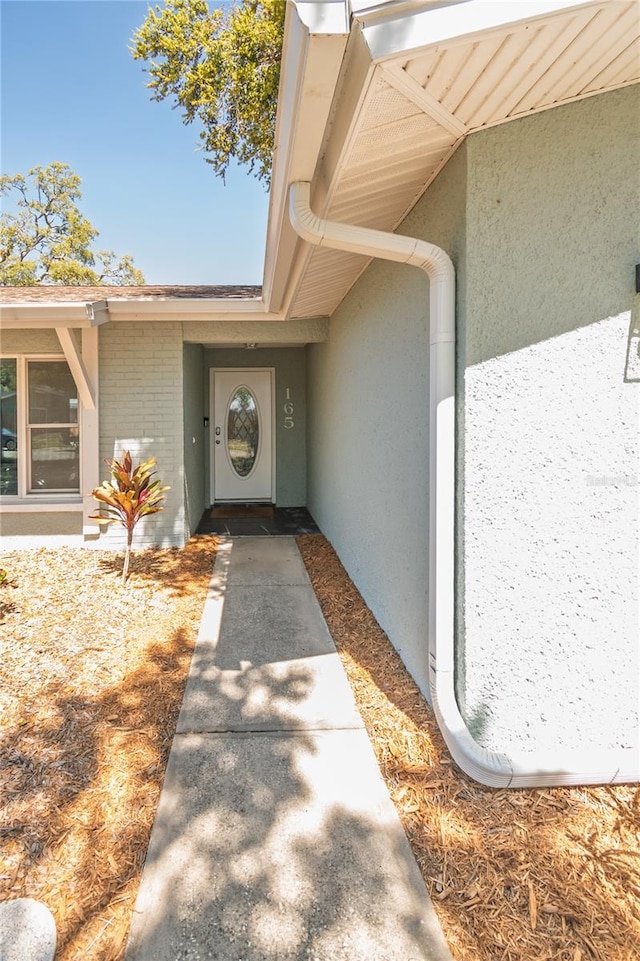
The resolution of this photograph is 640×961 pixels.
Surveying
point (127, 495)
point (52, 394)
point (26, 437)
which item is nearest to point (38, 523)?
point (26, 437)

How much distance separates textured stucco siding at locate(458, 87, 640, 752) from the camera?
218 centimetres

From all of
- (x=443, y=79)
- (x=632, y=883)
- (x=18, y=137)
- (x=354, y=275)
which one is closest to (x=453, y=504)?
(x=632, y=883)

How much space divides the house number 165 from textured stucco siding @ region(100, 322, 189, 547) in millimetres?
2745

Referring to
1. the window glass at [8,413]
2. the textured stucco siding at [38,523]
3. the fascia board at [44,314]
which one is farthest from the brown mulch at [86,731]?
the fascia board at [44,314]

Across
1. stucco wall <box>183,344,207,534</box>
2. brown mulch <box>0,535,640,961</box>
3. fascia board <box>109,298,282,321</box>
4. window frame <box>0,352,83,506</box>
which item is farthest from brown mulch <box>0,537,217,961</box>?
fascia board <box>109,298,282,321</box>

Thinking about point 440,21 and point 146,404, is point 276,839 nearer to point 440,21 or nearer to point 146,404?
point 440,21

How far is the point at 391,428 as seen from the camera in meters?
3.46

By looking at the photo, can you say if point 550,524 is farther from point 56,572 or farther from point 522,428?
point 56,572

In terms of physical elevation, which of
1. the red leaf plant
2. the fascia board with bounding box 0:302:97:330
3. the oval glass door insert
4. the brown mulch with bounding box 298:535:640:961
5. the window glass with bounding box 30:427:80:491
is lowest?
the brown mulch with bounding box 298:535:640:961

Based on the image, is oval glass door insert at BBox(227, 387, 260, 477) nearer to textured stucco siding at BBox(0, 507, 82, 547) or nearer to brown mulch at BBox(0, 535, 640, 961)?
textured stucco siding at BBox(0, 507, 82, 547)

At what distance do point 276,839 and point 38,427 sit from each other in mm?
5808

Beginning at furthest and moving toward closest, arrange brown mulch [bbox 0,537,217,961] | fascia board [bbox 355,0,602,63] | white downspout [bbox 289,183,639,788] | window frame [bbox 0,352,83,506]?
window frame [bbox 0,352,83,506], white downspout [bbox 289,183,639,788], brown mulch [bbox 0,537,217,961], fascia board [bbox 355,0,602,63]

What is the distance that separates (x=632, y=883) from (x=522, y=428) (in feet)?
5.92

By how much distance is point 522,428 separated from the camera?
223 centimetres
